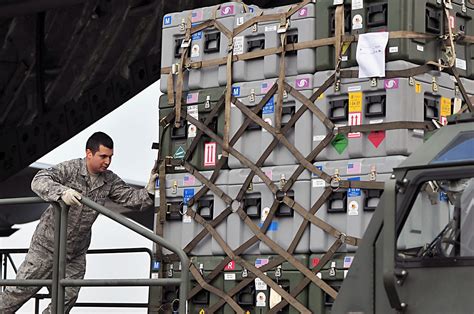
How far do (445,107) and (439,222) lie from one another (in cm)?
245

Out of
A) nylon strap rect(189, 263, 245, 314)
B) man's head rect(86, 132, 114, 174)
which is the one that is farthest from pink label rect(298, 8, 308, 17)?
nylon strap rect(189, 263, 245, 314)

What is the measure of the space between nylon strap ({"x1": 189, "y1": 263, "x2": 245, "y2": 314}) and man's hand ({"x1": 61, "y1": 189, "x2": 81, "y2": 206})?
1181 mm

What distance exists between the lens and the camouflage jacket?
970cm

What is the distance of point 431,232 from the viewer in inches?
242

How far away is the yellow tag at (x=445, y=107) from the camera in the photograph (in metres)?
8.41

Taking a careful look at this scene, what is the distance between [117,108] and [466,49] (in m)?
7.49

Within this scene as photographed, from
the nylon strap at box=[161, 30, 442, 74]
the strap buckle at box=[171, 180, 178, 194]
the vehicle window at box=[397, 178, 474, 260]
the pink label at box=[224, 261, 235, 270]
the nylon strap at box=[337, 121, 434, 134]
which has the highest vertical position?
the nylon strap at box=[161, 30, 442, 74]

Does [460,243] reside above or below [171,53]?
below

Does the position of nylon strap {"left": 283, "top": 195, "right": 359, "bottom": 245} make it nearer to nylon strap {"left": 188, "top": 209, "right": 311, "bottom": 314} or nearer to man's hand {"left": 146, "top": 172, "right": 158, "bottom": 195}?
nylon strap {"left": 188, "top": 209, "right": 311, "bottom": 314}

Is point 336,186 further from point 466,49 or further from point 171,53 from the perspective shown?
point 171,53

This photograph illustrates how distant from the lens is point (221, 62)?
30.2ft

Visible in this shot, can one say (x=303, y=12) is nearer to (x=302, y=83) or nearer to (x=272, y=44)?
(x=272, y=44)

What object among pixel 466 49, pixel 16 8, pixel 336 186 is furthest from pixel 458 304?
pixel 16 8

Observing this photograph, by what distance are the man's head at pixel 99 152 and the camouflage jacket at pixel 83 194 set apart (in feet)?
0.40
